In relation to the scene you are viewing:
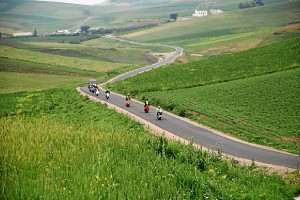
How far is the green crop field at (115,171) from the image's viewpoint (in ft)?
50.3

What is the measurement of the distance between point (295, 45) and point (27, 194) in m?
72.7

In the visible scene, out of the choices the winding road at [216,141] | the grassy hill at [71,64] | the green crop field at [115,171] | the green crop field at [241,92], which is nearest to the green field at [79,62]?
the grassy hill at [71,64]

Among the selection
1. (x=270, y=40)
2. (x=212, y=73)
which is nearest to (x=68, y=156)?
(x=212, y=73)

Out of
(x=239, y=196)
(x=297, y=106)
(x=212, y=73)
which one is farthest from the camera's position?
(x=212, y=73)

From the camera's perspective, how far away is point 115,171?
1736 centimetres

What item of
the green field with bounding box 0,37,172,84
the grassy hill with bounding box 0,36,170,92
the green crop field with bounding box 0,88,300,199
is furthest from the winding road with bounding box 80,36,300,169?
the green field with bounding box 0,37,172,84

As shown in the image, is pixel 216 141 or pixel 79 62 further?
pixel 79 62

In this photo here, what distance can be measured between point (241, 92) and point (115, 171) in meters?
36.1

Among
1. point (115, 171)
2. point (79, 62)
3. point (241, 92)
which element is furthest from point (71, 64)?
point (115, 171)

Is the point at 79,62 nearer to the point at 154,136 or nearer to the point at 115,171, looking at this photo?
the point at 154,136

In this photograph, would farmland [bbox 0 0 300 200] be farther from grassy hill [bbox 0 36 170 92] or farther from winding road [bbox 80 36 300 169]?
grassy hill [bbox 0 36 170 92]

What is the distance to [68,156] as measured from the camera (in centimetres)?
1859

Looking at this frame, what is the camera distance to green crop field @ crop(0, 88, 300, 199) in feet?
50.3

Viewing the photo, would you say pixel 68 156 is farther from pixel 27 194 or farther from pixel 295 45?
pixel 295 45
